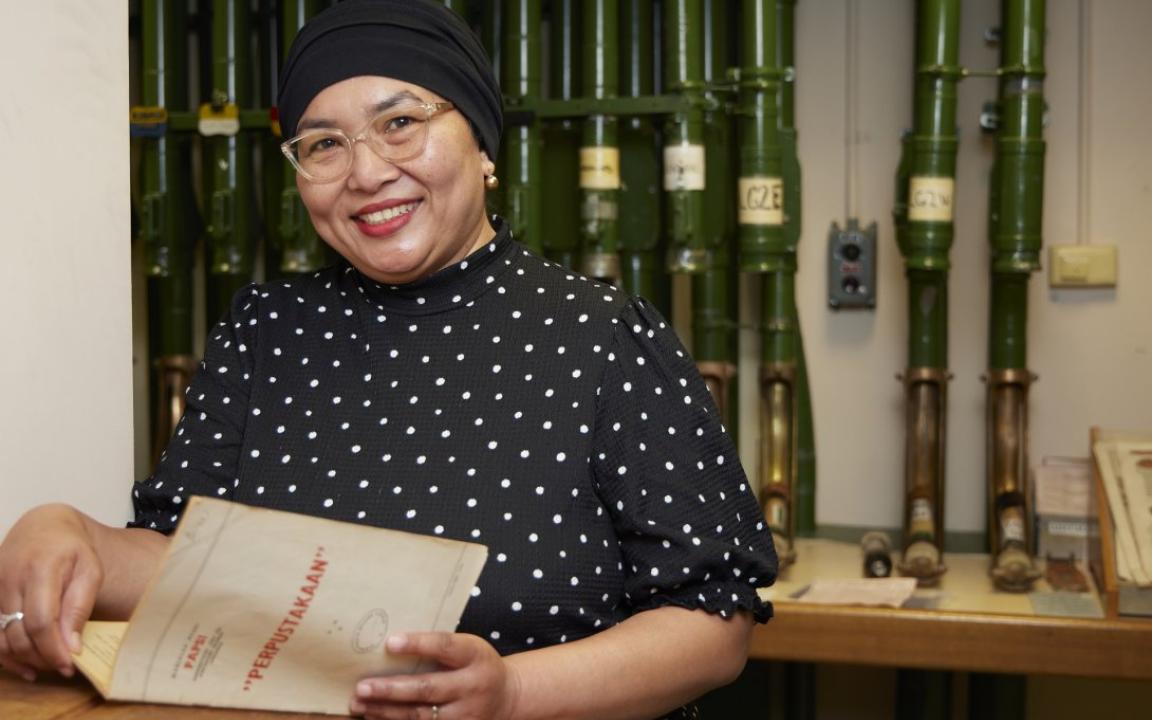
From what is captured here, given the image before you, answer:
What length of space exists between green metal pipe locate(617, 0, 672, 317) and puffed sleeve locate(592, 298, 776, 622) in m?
1.40

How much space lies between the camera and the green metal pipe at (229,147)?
288 cm

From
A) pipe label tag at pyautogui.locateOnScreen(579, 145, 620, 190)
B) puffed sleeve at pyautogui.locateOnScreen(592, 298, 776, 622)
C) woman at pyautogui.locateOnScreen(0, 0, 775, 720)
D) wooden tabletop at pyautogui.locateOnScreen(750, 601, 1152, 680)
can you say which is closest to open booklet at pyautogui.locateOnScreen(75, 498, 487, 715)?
woman at pyautogui.locateOnScreen(0, 0, 775, 720)

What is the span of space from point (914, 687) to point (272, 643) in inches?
84.3

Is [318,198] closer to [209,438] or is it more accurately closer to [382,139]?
[382,139]

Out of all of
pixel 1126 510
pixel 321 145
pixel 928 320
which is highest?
pixel 321 145

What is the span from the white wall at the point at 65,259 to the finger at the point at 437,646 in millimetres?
583

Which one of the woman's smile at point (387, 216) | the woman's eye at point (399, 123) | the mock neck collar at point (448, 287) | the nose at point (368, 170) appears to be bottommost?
the mock neck collar at point (448, 287)

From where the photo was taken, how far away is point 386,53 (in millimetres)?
1418

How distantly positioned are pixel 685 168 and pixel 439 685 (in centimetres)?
178

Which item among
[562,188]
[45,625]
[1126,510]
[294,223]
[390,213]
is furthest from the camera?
[562,188]

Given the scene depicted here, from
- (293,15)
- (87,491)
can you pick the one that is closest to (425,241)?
(87,491)

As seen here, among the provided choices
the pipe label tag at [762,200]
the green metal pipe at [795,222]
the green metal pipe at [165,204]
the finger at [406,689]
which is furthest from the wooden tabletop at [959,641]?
the finger at [406,689]

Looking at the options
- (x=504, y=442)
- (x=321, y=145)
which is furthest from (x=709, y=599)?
(x=321, y=145)

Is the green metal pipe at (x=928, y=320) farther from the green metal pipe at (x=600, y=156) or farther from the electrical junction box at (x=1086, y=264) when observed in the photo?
the green metal pipe at (x=600, y=156)
